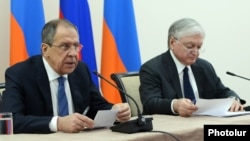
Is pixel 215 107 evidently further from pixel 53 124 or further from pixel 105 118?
pixel 53 124

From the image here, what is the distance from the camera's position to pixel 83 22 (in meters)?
4.01

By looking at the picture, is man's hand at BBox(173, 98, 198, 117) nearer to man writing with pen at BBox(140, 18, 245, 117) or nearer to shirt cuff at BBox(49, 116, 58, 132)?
man writing with pen at BBox(140, 18, 245, 117)

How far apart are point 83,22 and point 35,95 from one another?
4.54 feet

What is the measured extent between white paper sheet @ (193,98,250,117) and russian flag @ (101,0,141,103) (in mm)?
1349

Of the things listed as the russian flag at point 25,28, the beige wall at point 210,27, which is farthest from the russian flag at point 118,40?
the russian flag at point 25,28

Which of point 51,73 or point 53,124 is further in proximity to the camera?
point 51,73

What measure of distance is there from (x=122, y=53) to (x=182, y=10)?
1.08 m

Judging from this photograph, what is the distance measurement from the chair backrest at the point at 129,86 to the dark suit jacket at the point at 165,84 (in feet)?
0.31

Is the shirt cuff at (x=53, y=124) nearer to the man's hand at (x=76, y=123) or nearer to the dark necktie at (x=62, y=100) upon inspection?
the man's hand at (x=76, y=123)

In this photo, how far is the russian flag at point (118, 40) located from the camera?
4137 millimetres

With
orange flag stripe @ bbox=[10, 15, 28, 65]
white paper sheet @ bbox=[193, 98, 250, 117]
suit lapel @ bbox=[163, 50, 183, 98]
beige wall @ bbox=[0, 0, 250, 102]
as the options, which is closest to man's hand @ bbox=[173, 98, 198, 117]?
white paper sheet @ bbox=[193, 98, 250, 117]

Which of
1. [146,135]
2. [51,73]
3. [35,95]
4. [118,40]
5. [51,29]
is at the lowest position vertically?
[146,135]

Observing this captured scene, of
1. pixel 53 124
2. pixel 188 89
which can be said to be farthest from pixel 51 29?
pixel 188 89

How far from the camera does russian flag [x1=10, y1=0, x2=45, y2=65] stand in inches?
146
